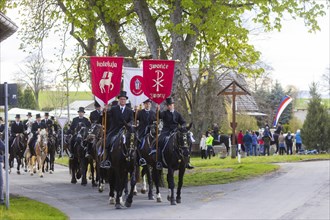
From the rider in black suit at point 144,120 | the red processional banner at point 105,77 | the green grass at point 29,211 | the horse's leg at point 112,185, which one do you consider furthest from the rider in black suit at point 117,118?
the rider in black suit at point 144,120

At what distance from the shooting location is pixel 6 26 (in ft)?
55.5

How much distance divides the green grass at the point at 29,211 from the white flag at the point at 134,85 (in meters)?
5.90

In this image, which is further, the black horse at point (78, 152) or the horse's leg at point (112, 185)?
the black horse at point (78, 152)

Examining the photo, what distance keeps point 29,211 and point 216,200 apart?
5.44 m

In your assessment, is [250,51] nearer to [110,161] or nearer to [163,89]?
[163,89]

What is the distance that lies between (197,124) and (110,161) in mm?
37379

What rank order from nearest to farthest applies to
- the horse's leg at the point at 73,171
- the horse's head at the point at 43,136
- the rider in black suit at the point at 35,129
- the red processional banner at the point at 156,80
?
the red processional banner at the point at 156,80, the horse's leg at the point at 73,171, the horse's head at the point at 43,136, the rider in black suit at the point at 35,129

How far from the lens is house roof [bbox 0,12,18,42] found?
16389 mm

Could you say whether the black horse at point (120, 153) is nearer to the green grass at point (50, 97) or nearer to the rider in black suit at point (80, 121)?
the rider in black suit at point (80, 121)

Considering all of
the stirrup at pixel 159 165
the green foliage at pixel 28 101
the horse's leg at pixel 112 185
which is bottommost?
the horse's leg at pixel 112 185

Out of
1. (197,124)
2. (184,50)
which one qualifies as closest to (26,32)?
(184,50)

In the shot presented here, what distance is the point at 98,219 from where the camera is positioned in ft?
48.9

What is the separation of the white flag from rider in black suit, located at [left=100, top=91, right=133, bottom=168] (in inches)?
209

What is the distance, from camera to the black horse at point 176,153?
17.8m
